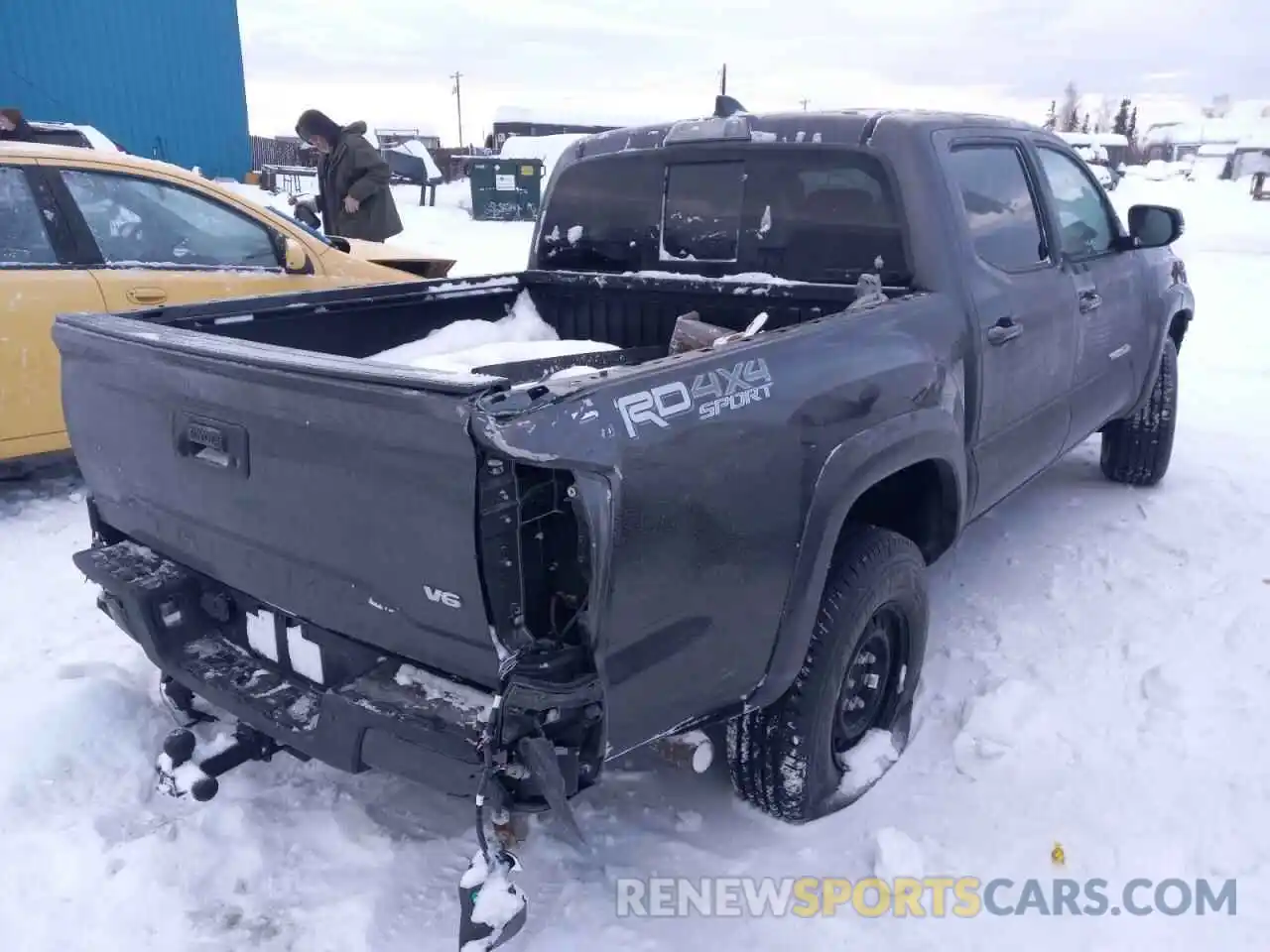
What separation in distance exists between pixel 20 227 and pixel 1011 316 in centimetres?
447

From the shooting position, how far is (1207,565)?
4.43m

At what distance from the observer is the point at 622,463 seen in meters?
1.95

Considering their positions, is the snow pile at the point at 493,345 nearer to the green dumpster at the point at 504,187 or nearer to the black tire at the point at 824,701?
the black tire at the point at 824,701

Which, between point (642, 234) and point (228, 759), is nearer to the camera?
point (228, 759)

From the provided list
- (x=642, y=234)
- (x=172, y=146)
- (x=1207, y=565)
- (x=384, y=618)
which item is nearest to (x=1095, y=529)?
(x=1207, y=565)

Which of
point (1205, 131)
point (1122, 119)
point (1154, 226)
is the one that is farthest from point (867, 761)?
point (1122, 119)

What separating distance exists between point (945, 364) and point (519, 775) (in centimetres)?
185

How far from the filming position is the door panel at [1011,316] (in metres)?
3.35

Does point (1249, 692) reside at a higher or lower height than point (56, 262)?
lower

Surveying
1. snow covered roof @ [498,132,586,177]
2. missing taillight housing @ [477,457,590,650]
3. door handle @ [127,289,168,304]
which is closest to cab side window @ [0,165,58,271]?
door handle @ [127,289,168,304]

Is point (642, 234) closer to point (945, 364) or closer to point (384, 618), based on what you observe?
point (945, 364)

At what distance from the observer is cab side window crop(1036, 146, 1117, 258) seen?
161 inches

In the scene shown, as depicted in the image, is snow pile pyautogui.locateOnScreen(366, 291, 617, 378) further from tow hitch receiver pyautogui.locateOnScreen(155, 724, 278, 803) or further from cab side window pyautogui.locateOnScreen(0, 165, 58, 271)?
cab side window pyautogui.locateOnScreen(0, 165, 58, 271)

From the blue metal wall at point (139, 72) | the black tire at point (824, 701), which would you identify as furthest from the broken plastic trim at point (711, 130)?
the blue metal wall at point (139, 72)
